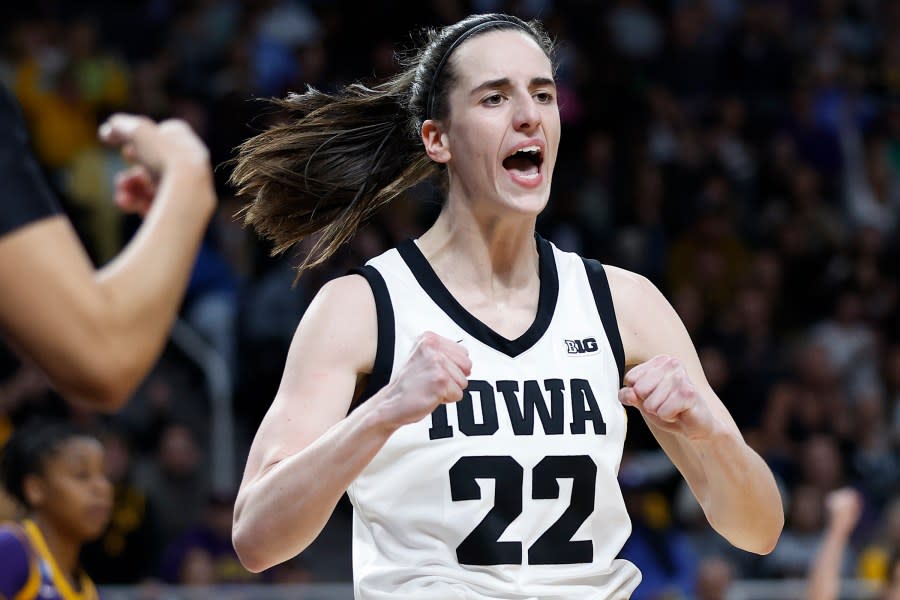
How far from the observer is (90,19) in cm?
991

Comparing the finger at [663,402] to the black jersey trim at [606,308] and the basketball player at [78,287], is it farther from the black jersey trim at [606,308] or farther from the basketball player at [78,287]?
the basketball player at [78,287]

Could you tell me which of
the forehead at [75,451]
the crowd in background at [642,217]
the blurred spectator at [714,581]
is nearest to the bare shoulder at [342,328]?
the forehead at [75,451]

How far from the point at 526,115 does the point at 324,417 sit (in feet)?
2.96

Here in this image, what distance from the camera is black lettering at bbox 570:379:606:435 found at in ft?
10.8

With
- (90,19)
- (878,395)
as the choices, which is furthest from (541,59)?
(90,19)

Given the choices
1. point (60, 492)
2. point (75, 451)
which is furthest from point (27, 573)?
point (75, 451)

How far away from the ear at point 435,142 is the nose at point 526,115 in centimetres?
26

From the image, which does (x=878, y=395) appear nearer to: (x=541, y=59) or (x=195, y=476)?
(x=195, y=476)

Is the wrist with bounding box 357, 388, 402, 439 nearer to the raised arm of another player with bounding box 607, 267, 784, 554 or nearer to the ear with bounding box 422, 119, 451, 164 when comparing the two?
the raised arm of another player with bounding box 607, 267, 784, 554

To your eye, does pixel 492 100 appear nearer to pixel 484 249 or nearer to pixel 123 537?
pixel 484 249

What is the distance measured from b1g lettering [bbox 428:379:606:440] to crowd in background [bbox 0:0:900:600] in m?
3.73

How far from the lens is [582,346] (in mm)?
3439

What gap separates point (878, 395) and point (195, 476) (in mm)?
4455

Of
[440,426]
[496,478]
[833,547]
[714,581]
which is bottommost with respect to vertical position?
[714,581]
